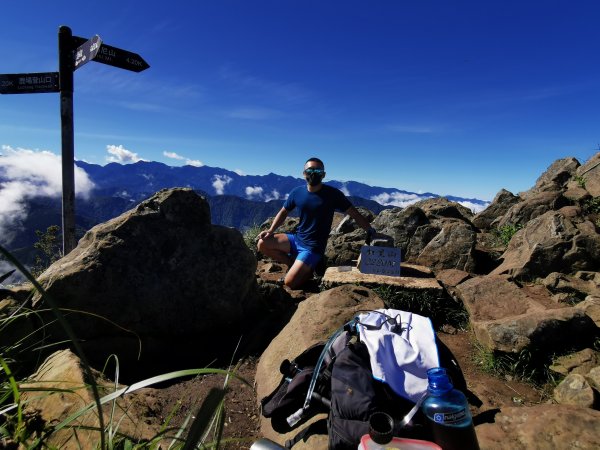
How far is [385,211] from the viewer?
10.8 m

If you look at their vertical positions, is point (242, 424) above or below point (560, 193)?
below

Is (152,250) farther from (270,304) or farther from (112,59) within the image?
(112,59)

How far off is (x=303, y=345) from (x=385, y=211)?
6866 millimetres

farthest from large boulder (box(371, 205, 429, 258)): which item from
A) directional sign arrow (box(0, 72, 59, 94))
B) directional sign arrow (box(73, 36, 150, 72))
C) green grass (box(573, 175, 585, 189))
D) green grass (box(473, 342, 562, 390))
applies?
directional sign arrow (box(0, 72, 59, 94))

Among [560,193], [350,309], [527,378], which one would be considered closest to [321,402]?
[350,309]

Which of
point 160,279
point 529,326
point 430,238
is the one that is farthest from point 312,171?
point 529,326

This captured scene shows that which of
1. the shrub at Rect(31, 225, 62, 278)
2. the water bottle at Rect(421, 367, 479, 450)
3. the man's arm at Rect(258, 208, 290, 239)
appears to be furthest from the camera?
the shrub at Rect(31, 225, 62, 278)

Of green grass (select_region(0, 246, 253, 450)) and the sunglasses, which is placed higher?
the sunglasses

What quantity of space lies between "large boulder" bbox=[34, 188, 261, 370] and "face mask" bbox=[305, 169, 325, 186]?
2140mm

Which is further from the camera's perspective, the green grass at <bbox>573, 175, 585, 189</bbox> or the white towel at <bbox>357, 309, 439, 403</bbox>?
the green grass at <bbox>573, 175, 585, 189</bbox>

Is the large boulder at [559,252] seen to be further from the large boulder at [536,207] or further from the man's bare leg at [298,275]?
the man's bare leg at [298,275]

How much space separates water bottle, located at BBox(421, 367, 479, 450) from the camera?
2244 mm

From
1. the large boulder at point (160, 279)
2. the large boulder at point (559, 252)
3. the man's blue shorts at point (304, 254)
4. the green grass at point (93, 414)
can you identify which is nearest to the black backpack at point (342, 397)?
the green grass at point (93, 414)

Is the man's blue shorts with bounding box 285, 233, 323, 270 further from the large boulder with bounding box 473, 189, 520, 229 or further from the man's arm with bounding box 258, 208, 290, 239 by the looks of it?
the large boulder with bounding box 473, 189, 520, 229
